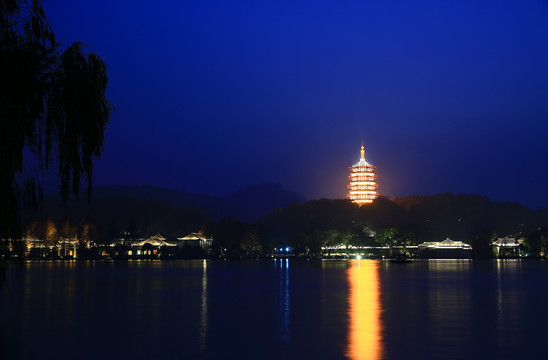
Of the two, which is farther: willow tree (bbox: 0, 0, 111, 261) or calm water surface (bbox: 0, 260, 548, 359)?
calm water surface (bbox: 0, 260, 548, 359)

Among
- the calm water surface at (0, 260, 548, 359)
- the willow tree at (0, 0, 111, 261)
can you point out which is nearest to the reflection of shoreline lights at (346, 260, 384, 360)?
the calm water surface at (0, 260, 548, 359)

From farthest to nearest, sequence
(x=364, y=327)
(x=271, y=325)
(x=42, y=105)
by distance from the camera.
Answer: (x=271, y=325) < (x=364, y=327) < (x=42, y=105)

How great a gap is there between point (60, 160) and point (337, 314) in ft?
81.6

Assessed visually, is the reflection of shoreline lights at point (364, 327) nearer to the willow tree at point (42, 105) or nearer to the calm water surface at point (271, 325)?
the calm water surface at point (271, 325)

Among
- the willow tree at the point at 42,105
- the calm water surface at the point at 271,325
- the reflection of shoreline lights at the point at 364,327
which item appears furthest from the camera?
the calm water surface at the point at 271,325

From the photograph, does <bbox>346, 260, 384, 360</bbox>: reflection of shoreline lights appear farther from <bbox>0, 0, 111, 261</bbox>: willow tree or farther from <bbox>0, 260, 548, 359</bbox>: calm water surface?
<bbox>0, 0, 111, 261</bbox>: willow tree

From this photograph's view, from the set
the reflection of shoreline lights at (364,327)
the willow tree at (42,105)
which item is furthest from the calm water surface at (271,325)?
the willow tree at (42,105)

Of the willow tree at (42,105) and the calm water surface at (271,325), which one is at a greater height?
the willow tree at (42,105)

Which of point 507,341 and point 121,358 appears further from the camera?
point 507,341

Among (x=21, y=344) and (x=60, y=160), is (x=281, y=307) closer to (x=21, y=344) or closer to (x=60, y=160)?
(x=21, y=344)

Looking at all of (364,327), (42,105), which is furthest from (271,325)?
(42,105)

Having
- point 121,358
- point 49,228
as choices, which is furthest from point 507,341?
point 49,228

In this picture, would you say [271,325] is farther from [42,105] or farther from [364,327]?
[42,105]

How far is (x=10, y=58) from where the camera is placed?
1534cm
